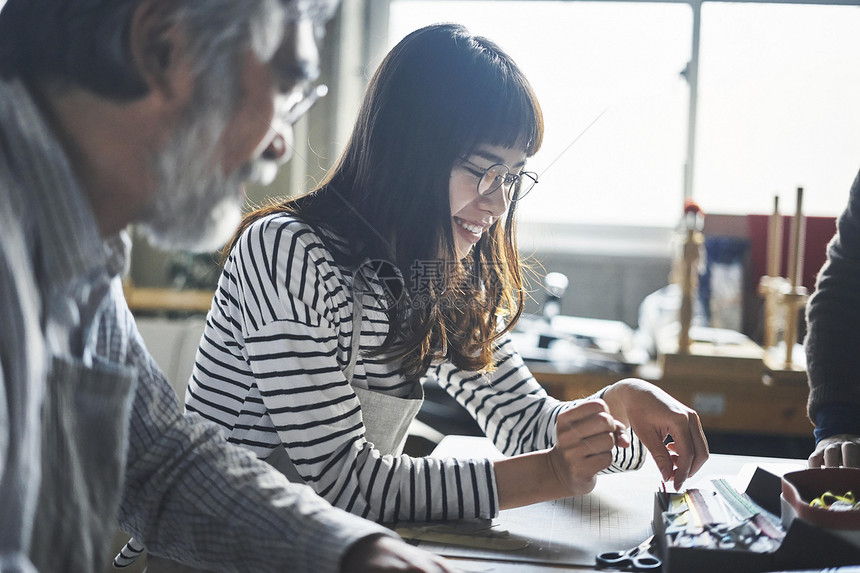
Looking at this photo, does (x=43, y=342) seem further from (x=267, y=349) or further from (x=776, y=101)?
(x=776, y=101)

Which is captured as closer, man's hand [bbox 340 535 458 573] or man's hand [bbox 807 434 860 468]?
man's hand [bbox 340 535 458 573]

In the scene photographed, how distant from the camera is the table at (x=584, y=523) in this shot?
26.7 inches

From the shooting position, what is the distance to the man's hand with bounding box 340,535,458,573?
22.1 inches

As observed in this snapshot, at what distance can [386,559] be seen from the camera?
1.86 ft

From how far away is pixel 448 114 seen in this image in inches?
35.0

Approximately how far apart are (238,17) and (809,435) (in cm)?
176

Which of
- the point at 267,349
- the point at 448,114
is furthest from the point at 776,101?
the point at 267,349

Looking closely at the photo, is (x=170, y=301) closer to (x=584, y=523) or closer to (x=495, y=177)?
(x=495, y=177)

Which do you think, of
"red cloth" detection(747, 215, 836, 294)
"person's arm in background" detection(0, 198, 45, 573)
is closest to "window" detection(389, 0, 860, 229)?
"red cloth" detection(747, 215, 836, 294)

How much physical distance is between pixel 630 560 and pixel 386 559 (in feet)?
0.76

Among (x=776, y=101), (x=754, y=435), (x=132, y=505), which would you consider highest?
(x=776, y=101)

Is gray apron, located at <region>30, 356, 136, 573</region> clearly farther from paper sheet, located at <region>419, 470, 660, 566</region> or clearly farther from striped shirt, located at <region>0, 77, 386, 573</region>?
paper sheet, located at <region>419, 470, 660, 566</region>

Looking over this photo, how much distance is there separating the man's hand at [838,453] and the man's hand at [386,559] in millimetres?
530

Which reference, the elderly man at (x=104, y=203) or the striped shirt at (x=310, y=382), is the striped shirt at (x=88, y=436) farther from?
the striped shirt at (x=310, y=382)
